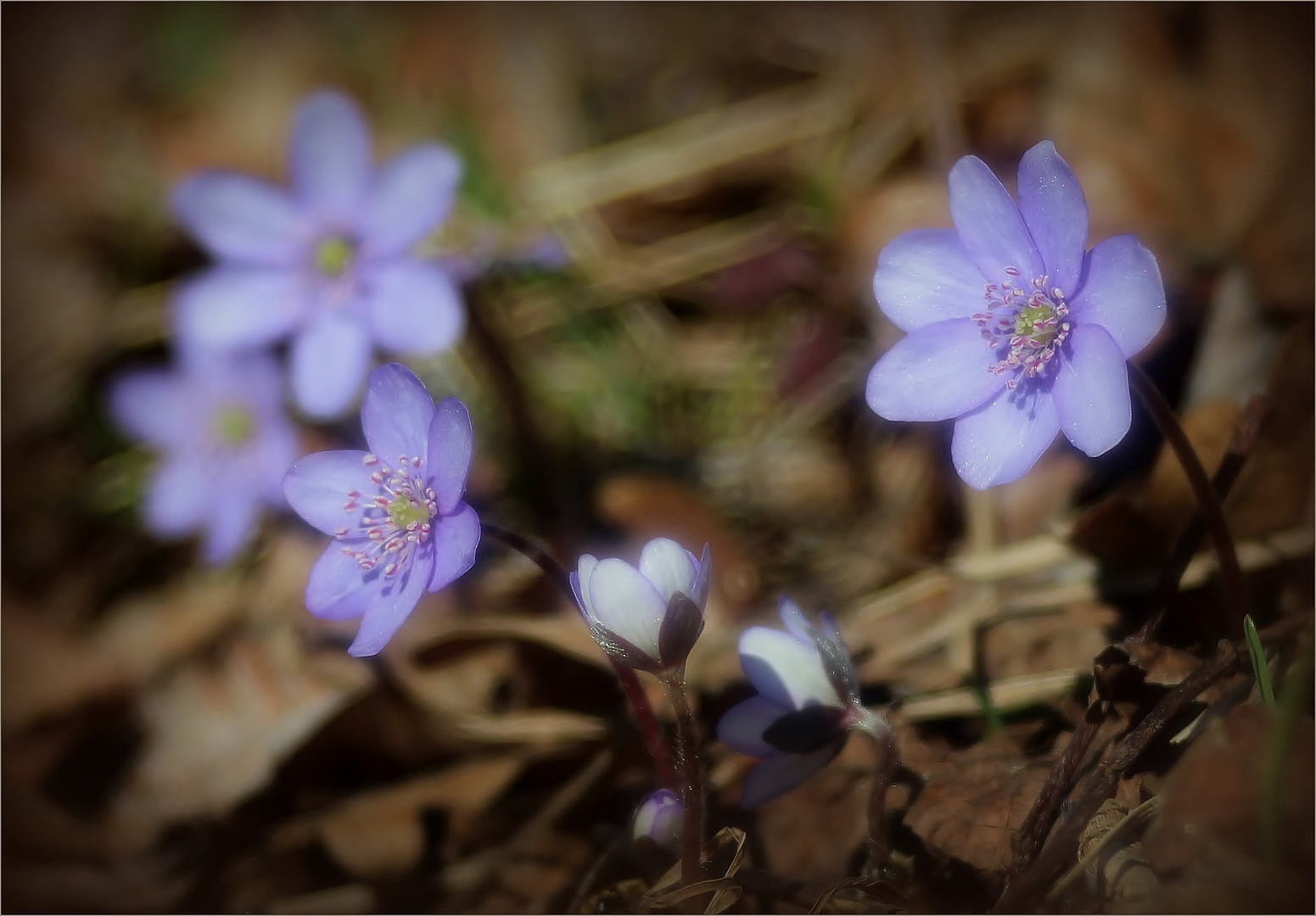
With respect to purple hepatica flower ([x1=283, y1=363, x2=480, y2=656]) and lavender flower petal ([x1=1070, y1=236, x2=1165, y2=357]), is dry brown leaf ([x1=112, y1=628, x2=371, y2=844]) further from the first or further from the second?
lavender flower petal ([x1=1070, y1=236, x2=1165, y2=357])

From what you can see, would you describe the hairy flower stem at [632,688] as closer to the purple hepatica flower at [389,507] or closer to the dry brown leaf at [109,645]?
the purple hepatica flower at [389,507]

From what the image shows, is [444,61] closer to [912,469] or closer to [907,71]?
[907,71]

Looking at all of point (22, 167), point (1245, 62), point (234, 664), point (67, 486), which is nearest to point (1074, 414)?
point (1245, 62)

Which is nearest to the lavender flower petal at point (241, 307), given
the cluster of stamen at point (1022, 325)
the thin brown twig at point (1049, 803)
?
the cluster of stamen at point (1022, 325)

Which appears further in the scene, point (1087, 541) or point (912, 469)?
point (912, 469)

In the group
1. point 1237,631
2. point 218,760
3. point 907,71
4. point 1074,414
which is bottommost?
point 218,760

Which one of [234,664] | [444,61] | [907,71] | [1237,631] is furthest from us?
[444,61]

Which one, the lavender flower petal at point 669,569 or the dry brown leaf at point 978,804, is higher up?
the lavender flower petal at point 669,569

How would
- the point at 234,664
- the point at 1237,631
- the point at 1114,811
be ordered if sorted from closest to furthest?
1. the point at 1114,811
2. the point at 1237,631
3. the point at 234,664
